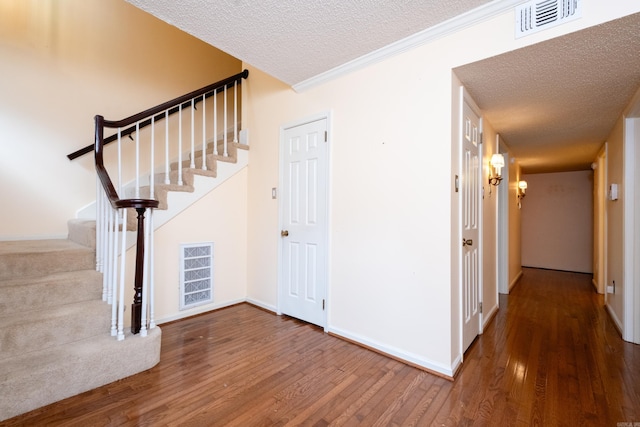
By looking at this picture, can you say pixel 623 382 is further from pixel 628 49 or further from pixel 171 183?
pixel 171 183

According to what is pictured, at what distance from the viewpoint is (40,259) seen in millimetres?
2139

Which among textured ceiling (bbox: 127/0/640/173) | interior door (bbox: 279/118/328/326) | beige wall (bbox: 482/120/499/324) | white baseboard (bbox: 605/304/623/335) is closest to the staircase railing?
interior door (bbox: 279/118/328/326)

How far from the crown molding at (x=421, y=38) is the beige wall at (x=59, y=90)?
7.66 feet

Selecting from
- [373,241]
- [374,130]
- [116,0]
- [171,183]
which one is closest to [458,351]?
[373,241]

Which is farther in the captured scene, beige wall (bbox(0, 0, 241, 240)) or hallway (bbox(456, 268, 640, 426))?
beige wall (bbox(0, 0, 241, 240))

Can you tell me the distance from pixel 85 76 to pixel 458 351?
4.53 metres

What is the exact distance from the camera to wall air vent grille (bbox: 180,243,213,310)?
3.04m

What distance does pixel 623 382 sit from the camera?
1.97 metres

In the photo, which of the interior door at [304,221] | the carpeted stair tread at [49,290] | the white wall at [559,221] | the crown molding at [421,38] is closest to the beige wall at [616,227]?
the crown molding at [421,38]

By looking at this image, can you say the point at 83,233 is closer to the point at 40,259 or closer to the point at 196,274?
the point at 40,259

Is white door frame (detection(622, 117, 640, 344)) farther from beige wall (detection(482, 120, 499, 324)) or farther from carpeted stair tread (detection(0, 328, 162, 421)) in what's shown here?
carpeted stair tread (detection(0, 328, 162, 421))

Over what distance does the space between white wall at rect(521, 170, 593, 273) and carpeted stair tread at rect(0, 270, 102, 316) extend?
7.85m

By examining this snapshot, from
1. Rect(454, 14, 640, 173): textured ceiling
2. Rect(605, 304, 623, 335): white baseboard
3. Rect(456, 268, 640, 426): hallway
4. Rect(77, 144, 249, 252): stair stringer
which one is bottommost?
Rect(456, 268, 640, 426): hallway

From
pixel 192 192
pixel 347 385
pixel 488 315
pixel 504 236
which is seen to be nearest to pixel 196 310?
pixel 192 192
